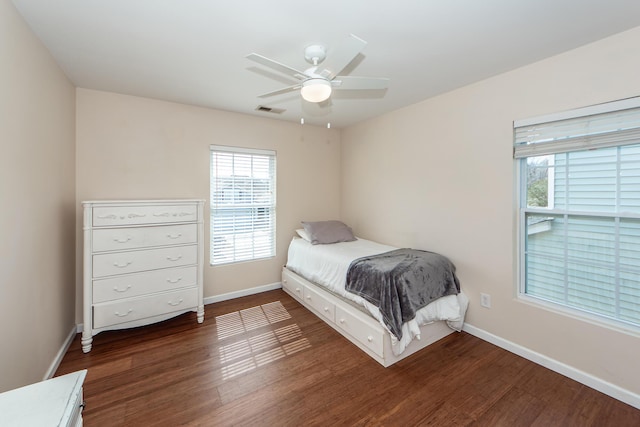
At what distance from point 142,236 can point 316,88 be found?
2.09 m

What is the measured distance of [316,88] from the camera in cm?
173

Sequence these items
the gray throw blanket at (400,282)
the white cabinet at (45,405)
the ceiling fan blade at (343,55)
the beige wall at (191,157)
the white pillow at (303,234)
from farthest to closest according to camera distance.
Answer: the white pillow at (303,234) → the beige wall at (191,157) → the gray throw blanket at (400,282) → the ceiling fan blade at (343,55) → the white cabinet at (45,405)

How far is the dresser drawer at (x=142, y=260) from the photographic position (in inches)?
92.5

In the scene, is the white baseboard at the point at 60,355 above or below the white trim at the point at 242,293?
below

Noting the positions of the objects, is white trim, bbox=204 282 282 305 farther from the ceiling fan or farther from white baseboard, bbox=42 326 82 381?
the ceiling fan

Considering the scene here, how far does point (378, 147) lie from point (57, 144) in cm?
332

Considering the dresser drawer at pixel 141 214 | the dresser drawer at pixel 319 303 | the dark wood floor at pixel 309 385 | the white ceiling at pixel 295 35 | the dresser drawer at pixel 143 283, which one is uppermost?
the white ceiling at pixel 295 35

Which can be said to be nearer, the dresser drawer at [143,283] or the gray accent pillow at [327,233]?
the dresser drawer at [143,283]

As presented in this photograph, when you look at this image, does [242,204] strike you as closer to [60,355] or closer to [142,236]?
[142,236]

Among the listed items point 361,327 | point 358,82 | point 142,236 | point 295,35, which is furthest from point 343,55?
point 142,236

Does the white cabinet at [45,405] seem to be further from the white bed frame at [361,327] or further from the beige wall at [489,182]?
the beige wall at [489,182]

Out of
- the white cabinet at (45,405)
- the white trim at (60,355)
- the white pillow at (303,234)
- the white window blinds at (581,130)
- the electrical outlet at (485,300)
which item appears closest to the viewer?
the white cabinet at (45,405)

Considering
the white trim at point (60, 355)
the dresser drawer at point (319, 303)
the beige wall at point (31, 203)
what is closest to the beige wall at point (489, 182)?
the dresser drawer at point (319, 303)

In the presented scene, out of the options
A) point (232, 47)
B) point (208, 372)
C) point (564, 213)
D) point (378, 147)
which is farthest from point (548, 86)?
point (208, 372)
